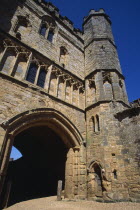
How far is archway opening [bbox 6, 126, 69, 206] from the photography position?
9266 millimetres

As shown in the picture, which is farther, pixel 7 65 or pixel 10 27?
pixel 10 27

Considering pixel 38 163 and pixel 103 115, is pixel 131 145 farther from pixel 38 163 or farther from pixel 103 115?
pixel 38 163

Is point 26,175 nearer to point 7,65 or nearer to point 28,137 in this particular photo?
point 28,137

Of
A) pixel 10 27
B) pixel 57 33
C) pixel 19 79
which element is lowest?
pixel 19 79

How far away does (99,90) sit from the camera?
8.18 metres

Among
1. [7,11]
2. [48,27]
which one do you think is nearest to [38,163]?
[48,27]

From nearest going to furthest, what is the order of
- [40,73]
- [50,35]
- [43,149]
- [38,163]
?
[40,73], [50,35], [43,149], [38,163]

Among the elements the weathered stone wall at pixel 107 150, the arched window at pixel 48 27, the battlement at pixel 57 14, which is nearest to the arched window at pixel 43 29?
the arched window at pixel 48 27

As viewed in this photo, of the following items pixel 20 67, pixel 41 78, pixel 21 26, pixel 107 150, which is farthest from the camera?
pixel 21 26

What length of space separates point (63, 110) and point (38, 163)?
6.02m

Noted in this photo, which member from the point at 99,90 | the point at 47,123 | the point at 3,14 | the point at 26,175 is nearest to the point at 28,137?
the point at 26,175

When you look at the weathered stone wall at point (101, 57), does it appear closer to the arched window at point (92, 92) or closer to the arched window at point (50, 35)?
the arched window at point (92, 92)

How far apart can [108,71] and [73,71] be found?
2.29 meters

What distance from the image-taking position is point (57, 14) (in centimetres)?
1184
